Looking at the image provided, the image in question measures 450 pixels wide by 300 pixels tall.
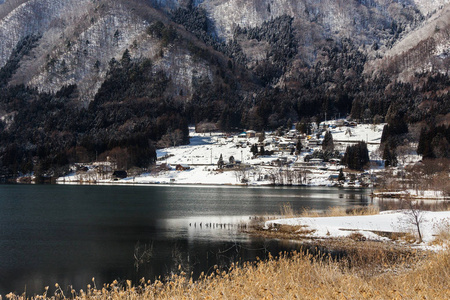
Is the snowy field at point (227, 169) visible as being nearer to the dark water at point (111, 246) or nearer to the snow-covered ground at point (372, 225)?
the dark water at point (111, 246)

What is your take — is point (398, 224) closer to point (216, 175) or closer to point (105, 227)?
point (105, 227)

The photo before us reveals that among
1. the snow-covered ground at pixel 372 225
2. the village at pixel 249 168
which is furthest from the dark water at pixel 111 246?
the village at pixel 249 168

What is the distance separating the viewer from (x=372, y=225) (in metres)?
37.2

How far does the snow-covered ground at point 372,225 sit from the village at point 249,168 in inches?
3900

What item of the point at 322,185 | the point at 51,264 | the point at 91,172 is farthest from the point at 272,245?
the point at 91,172

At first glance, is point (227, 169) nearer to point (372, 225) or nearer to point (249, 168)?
point (249, 168)

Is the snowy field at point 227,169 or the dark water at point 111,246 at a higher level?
the snowy field at point 227,169

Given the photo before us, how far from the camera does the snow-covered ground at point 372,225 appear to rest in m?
33.5

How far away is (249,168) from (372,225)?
121216 millimetres

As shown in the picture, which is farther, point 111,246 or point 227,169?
point 227,169

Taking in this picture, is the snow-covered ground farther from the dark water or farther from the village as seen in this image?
the village

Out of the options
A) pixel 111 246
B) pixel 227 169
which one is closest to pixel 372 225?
pixel 111 246

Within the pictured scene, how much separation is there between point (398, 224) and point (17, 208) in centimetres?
5715

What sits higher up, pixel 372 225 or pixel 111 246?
pixel 372 225
